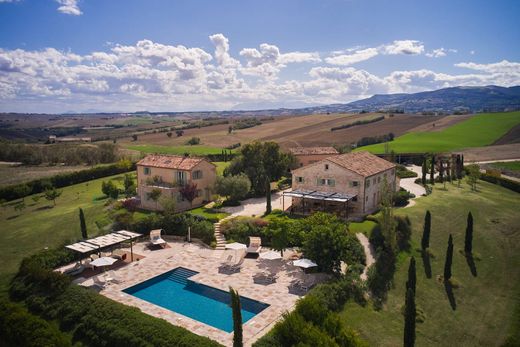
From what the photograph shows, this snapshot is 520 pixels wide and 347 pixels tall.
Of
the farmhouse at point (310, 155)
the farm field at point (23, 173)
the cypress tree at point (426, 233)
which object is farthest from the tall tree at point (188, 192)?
the farm field at point (23, 173)

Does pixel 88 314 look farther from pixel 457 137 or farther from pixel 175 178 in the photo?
pixel 457 137

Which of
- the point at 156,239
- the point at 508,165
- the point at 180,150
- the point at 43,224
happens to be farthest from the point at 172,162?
the point at 508,165

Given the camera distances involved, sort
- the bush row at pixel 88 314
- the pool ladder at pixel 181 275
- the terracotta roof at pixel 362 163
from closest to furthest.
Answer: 1. the bush row at pixel 88 314
2. the pool ladder at pixel 181 275
3. the terracotta roof at pixel 362 163

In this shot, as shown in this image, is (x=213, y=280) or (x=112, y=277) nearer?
(x=213, y=280)

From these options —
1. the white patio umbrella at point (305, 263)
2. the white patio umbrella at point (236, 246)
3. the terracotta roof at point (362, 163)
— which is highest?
the terracotta roof at point (362, 163)

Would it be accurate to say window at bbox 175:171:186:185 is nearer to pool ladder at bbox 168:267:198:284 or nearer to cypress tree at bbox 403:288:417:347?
pool ladder at bbox 168:267:198:284

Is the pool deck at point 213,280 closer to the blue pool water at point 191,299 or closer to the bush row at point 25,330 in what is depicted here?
the blue pool water at point 191,299

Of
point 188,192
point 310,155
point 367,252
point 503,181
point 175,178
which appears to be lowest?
point 503,181

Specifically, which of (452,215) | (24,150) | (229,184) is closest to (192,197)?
(229,184)
